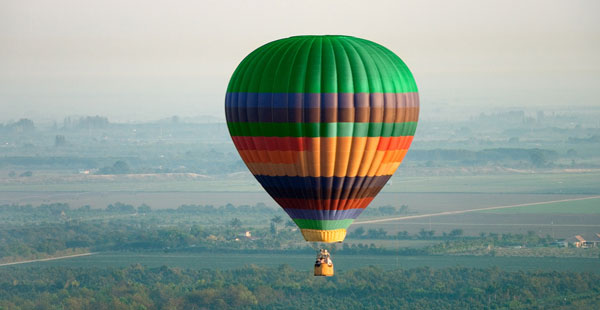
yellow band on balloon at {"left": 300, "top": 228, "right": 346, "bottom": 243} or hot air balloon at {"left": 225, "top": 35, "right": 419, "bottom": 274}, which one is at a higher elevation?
hot air balloon at {"left": 225, "top": 35, "right": 419, "bottom": 274}

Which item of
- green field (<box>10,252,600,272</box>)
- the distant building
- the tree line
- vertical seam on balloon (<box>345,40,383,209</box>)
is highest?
vertical seam on balloon (<box>345,40,383,209</box>)

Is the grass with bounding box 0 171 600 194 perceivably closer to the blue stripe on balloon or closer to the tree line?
the tree line

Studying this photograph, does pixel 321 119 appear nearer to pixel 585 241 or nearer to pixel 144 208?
pixel 585 241

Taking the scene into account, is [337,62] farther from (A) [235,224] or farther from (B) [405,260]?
(A) [235,224]

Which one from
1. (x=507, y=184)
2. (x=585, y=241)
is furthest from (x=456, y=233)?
(x=507, y=184)

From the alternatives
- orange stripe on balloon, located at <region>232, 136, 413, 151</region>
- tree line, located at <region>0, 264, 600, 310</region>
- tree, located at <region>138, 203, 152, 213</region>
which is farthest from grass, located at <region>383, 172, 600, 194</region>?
orange stripe on balloon, located at <region>232, 136, 413, 151</region>

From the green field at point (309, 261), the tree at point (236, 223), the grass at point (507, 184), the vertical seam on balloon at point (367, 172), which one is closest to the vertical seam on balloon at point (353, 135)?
the vertical seam on balloon at point (367, 172)

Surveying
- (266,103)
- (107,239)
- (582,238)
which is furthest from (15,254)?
(266,103)
